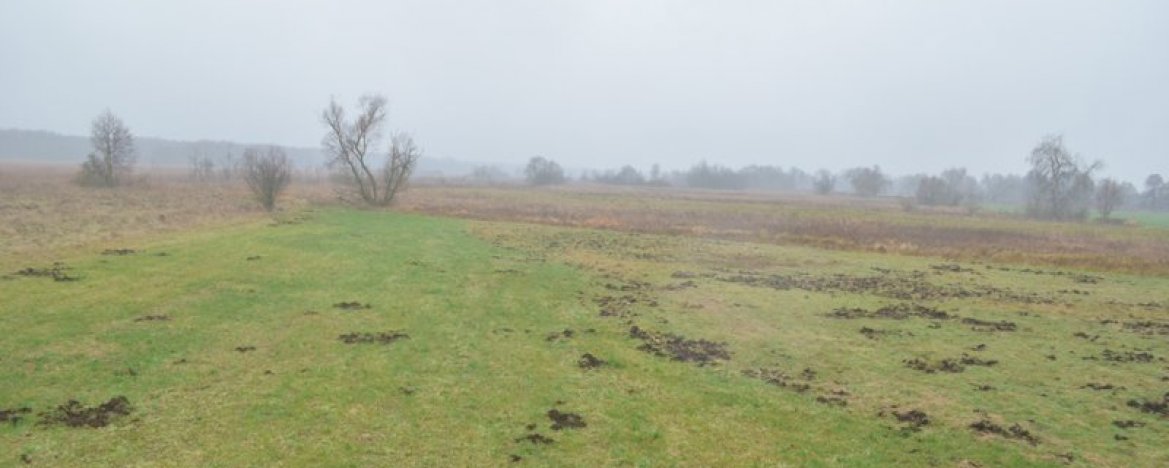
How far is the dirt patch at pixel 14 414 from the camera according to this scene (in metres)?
10.5

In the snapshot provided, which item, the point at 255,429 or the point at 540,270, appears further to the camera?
the point at 540,270

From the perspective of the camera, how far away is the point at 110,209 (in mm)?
43438

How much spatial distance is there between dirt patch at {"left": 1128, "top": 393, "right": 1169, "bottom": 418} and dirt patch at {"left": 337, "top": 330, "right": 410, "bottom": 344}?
15066 mm

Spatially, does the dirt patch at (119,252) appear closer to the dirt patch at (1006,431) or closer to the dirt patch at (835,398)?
the dirt patch at (835,398)

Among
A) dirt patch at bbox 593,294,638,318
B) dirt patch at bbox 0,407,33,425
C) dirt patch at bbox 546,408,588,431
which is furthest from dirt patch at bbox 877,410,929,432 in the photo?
dirt patch at bbox 0,407,33,425

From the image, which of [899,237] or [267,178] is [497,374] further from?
[899,237]

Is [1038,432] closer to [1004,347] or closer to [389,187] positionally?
[1004,347]

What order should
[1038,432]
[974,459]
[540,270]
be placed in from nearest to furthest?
[974,459] → [1038,432] → [540,270]

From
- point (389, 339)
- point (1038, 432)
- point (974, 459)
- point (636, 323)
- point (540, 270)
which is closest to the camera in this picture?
point (974, 459)

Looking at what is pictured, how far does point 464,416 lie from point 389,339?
534 centimetres

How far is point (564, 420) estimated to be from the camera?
11508 millimetres

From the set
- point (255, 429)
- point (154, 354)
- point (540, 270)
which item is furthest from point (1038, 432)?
point (540, 270)

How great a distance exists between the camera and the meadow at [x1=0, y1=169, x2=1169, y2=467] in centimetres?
1053

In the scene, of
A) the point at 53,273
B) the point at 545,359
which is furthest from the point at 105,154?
the point at 545,359
